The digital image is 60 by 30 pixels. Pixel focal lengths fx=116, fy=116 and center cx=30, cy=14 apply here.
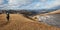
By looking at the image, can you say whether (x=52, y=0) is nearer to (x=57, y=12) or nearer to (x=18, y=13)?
(x=57, y=12)

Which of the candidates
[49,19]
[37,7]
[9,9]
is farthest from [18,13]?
[49,19]

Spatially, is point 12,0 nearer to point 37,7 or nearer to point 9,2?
point 9,2

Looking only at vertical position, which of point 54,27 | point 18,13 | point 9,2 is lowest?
point 54,27

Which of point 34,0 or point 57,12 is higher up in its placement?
point 34,0

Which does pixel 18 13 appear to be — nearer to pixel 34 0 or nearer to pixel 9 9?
pixel 9 9

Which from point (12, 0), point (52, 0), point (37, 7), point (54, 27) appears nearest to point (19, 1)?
point (12, 0)

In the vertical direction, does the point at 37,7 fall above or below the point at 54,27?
above
